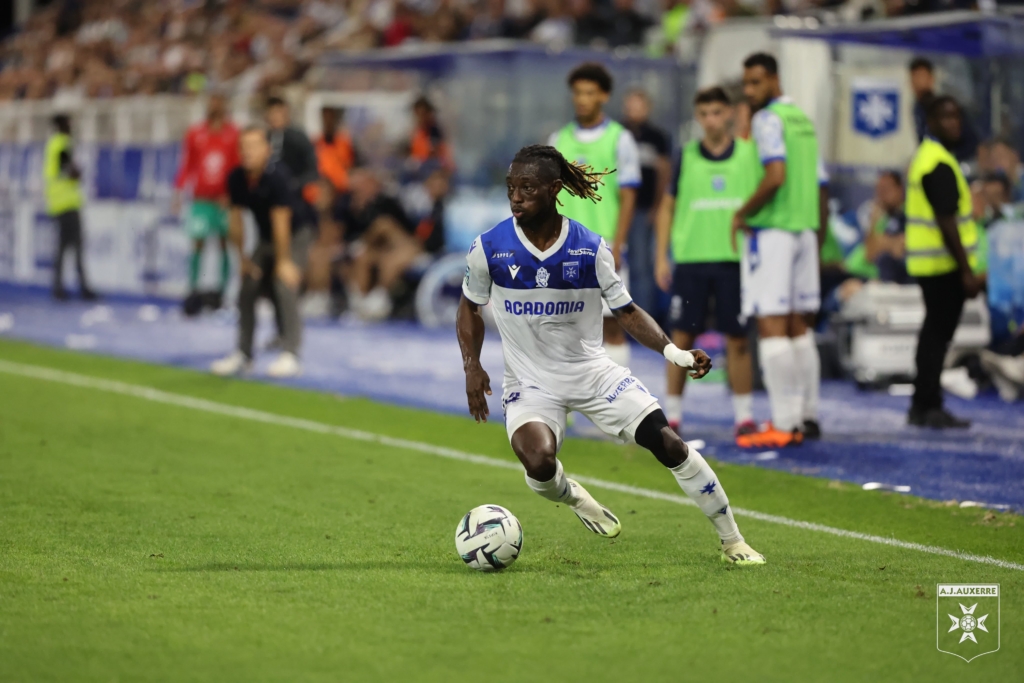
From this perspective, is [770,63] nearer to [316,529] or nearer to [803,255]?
[803,255]

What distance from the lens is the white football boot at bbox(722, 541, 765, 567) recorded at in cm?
587

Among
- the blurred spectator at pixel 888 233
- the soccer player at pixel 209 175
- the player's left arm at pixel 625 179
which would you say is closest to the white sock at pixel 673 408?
the player's left arm at pixel 625 179

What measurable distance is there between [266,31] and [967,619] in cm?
2370

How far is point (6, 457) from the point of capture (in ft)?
28.2

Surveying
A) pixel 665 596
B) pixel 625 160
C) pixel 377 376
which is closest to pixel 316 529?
pixel 665 596

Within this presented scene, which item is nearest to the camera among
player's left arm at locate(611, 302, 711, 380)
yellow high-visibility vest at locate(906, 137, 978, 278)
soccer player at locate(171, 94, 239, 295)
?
player's left arm at locate(611, 302, 711, 380)

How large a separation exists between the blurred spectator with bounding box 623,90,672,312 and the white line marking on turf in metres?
4.94

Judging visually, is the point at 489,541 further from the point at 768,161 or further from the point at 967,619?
the point at 768,161

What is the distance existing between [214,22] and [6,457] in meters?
22.6

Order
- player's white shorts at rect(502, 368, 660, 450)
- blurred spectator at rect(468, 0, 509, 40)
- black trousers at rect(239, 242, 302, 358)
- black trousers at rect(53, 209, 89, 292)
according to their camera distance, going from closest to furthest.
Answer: player's white shorts at rect(502, 368, 660, 450) → black trousers at rect(239, 242, 302, 358) → blurred spectator at rect(468, 0, 509, 40) → black trousers at rect(53, 209, 89, 292)

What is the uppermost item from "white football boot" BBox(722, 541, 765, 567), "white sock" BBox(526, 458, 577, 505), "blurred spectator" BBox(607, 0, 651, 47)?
"blurred spectator" BBox(607, 0, 651, 47)

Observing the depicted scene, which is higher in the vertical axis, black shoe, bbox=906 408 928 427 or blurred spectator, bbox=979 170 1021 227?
blurred spectator, bbox=979 170 1021 227

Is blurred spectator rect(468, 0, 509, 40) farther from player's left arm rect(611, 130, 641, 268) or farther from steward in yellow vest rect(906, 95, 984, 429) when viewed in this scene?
steward in yellow vest rect(906, 95, 984, 429)

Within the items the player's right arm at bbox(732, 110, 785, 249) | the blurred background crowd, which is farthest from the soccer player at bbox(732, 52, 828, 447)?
the blurred background crowd
